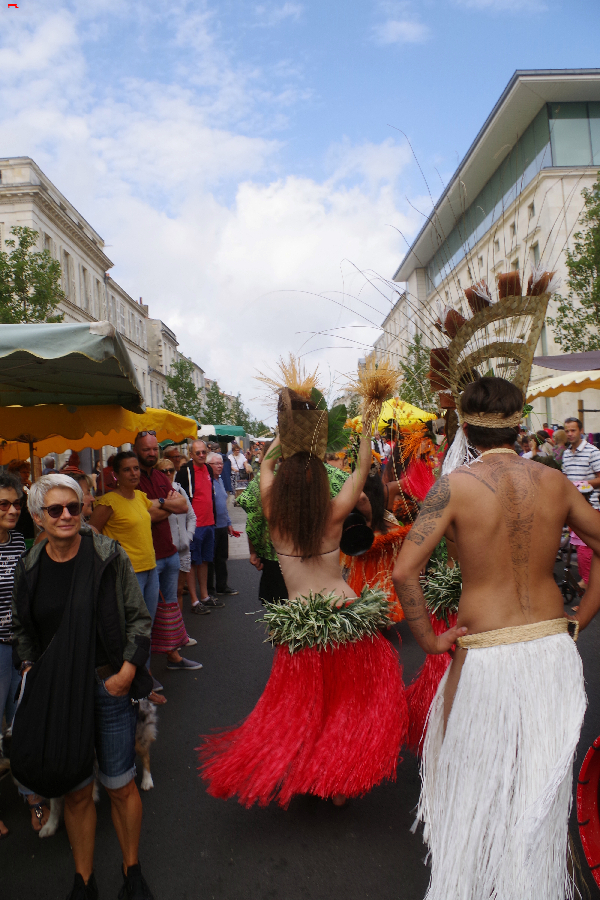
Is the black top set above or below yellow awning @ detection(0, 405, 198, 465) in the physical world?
below

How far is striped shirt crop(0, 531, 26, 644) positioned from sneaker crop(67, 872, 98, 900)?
1168 mm

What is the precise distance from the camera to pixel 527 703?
79.7 inches

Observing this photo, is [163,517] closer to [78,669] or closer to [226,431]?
[78,669]

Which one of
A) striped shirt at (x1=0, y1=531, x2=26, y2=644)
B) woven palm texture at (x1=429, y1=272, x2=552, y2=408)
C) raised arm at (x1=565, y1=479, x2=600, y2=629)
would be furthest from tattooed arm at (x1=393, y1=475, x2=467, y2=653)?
striped shirt at (x1=0, y1=531, x2=26, y2=644)

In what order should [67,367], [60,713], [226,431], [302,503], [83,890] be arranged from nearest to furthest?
[60,713]
[83,890]
[302,503]
[67,367]
[226,431]

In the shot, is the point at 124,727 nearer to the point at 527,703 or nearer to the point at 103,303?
the point at 527,703

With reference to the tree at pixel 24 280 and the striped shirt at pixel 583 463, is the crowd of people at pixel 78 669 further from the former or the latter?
the tree at pixel 24 280

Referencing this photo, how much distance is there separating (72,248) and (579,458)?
3389cm

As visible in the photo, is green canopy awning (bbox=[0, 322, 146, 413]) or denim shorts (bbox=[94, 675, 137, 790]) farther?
green canopy awning (bbox=[0, 322, 146, 413])

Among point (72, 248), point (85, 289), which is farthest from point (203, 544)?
point (85, 289)

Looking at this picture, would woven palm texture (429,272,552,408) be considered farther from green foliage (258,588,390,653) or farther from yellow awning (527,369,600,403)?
yellow awning (527,369,600,403)

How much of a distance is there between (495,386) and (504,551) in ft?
1.95

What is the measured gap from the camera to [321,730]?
2.94 meters

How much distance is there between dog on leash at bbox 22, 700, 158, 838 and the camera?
311 cm
